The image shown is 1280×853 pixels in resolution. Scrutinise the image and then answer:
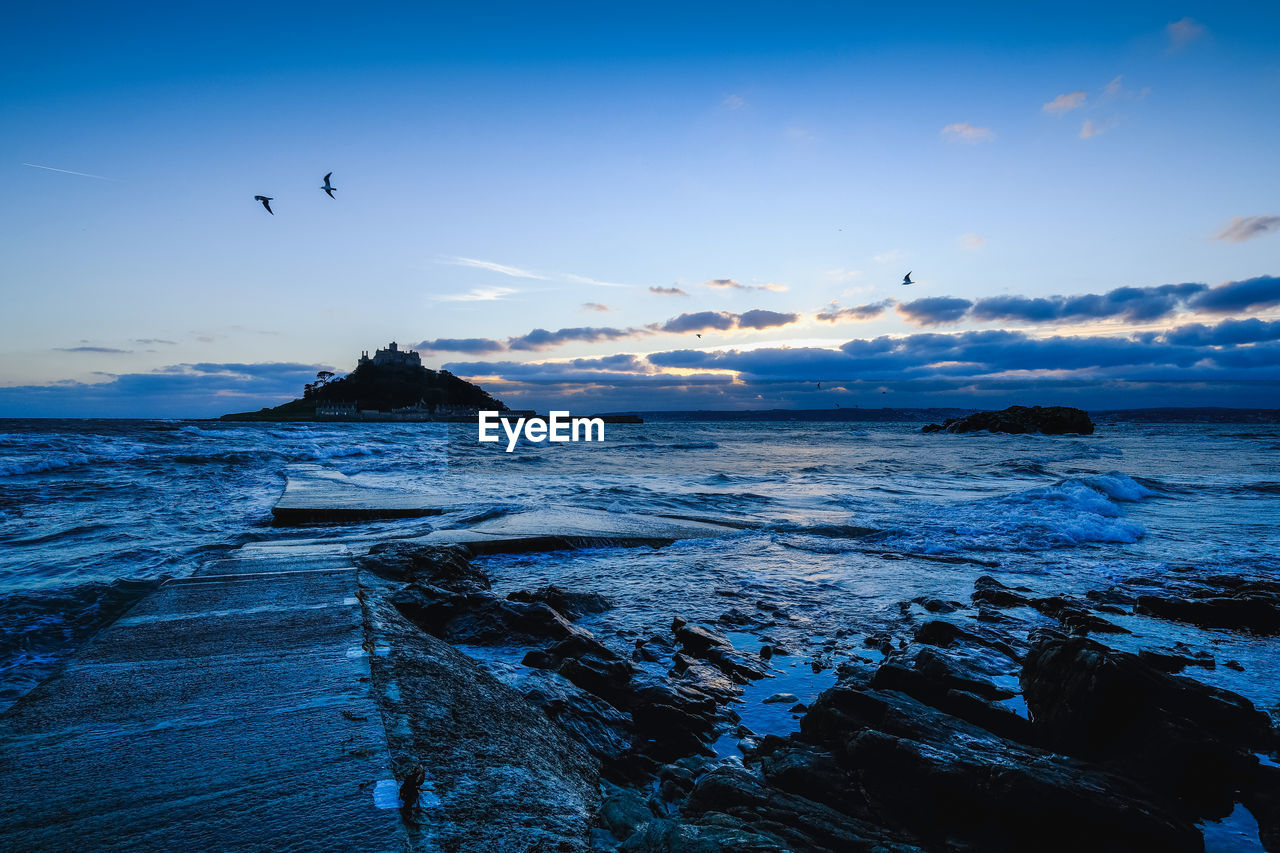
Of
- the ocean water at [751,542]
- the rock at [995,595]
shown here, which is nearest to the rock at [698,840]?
the ocean water at [751,542]

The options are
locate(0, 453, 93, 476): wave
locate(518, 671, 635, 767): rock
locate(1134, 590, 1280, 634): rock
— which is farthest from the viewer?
locate(0, 453, 93, 476): wave

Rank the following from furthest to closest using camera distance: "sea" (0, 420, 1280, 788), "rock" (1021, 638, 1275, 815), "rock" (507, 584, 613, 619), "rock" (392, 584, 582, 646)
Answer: "rock" (507, 584, 613, 619) → "sea" (0, 420, 1280, 788) → "rock" (392, 584, 582, 646) → "rock" (1021, 638, 1275, 815)

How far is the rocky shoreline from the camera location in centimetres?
251

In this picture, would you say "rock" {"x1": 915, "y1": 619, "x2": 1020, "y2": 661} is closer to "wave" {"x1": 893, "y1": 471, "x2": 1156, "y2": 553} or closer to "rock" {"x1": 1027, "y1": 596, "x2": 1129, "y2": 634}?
"rock" {"x1": 1027, "y1": 596, "x2": 1129, "y2": 634}

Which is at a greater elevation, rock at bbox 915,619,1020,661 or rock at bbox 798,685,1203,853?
rock at bbox 798,685,1203,853

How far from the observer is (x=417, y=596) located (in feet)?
17.5

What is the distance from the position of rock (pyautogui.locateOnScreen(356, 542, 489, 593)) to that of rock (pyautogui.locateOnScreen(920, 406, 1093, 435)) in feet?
226

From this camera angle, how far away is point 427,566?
21.6 ft

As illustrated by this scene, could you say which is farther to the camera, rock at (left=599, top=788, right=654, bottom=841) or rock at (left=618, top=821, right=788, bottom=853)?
rock at (left=599, top=788, right=654, bottom=841)

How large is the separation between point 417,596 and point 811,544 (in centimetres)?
604

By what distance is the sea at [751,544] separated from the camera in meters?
5.11

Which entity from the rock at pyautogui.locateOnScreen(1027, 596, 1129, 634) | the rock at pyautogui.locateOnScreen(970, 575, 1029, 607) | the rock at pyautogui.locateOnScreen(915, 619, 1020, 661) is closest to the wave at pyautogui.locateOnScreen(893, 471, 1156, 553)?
the rock at pyautogui.locateOnScreen(970, 575, 1029, 607)

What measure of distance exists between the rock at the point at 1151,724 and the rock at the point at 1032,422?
6849 centimetres

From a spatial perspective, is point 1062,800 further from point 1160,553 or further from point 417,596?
point 1160,553
